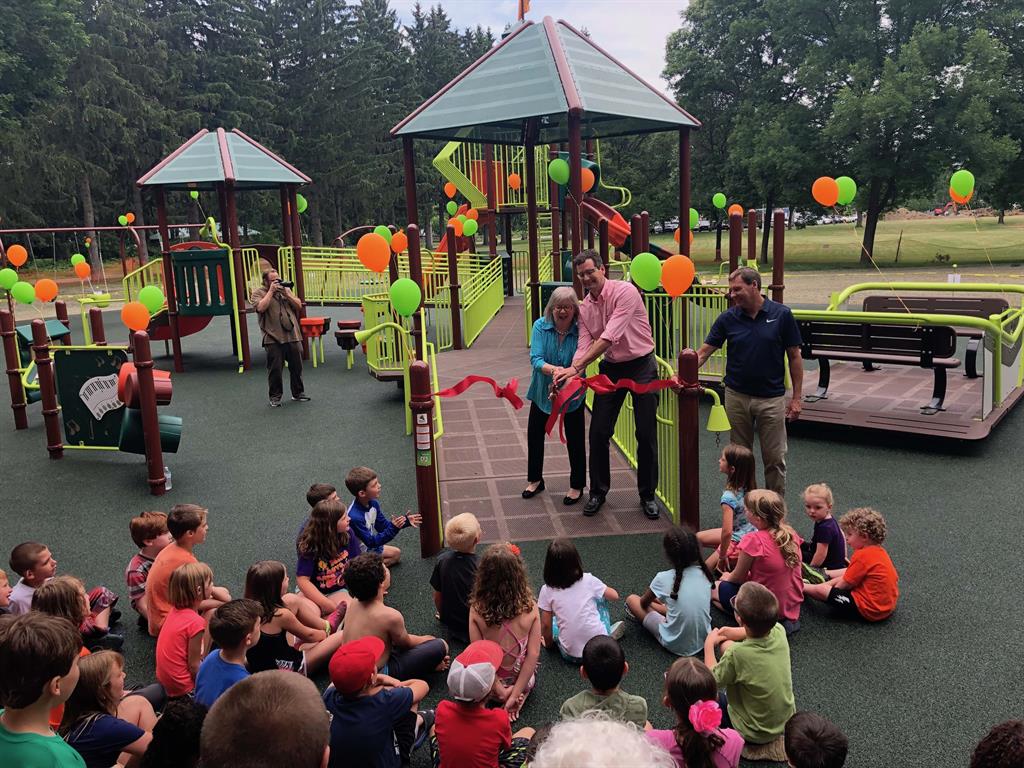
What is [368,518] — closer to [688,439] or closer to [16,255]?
[688,439]

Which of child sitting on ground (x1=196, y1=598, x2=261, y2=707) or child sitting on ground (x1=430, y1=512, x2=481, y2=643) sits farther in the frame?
child sitting on ground (x1=430, y1=512, x2=481, y2=643)

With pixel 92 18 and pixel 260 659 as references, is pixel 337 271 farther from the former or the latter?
pixel 92 18

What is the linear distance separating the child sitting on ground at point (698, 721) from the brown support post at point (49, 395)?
7.97 metres

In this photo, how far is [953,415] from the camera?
8.03 metres

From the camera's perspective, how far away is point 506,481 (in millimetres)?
6793

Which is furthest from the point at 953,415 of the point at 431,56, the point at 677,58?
the point at 431,56

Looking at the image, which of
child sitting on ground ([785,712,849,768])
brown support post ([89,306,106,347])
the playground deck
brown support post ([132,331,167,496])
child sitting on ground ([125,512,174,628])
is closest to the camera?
child sitting on ground ([785,712,849,768])

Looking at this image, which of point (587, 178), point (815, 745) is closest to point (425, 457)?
point (815, 745)

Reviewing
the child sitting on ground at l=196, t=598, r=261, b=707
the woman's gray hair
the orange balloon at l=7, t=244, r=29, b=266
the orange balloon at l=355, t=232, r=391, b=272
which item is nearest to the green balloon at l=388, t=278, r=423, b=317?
the woman's gray hair

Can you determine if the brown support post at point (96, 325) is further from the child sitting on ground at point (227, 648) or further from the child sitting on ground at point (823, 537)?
the child sitting on ground at point (823, 537)

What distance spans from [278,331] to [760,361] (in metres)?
7.38

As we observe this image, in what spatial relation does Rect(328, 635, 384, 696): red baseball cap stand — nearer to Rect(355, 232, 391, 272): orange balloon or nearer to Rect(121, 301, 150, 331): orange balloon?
Rect(121, 301, 150, 331): orange balloon

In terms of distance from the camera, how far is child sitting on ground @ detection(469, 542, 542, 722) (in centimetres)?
369

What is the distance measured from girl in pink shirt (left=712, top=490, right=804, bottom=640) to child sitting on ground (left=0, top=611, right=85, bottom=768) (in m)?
3.25
